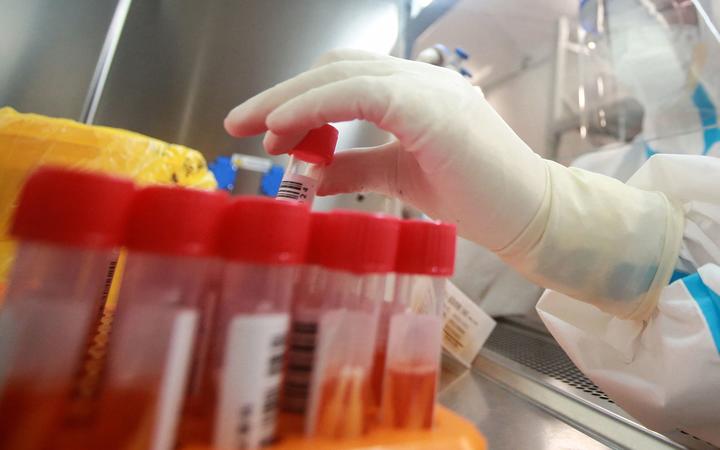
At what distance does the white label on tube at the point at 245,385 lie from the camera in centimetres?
24

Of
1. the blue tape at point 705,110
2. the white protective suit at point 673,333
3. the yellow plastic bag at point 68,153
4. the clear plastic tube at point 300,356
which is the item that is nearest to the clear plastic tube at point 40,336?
the clear plastic tube at point 300,356

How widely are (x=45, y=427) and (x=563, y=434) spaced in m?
0.59

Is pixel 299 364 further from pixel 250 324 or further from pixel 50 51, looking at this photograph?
pixel 50 51

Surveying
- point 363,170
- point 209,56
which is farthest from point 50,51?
point 363,170

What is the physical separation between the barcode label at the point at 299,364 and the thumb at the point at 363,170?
1.46 ft

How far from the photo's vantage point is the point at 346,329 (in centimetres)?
32

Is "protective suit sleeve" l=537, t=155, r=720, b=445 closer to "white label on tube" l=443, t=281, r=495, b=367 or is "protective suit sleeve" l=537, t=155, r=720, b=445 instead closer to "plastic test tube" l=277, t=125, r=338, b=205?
"white label on tube" l=443, t=281, r=495, b=367

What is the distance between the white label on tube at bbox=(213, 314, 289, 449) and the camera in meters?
0.24

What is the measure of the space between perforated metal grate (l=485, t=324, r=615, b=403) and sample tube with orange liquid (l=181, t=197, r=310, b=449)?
66 centimetres

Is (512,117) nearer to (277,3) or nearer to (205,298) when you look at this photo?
(277,3)

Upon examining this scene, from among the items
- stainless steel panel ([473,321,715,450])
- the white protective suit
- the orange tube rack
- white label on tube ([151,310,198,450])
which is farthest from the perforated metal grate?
white label on tube ([151,310,198,450])

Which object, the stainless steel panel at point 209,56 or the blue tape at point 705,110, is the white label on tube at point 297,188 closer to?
the stainless steel panel at point 209,56

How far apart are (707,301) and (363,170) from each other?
1.87 feet

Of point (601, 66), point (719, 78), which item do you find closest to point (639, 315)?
point (719, 78)
